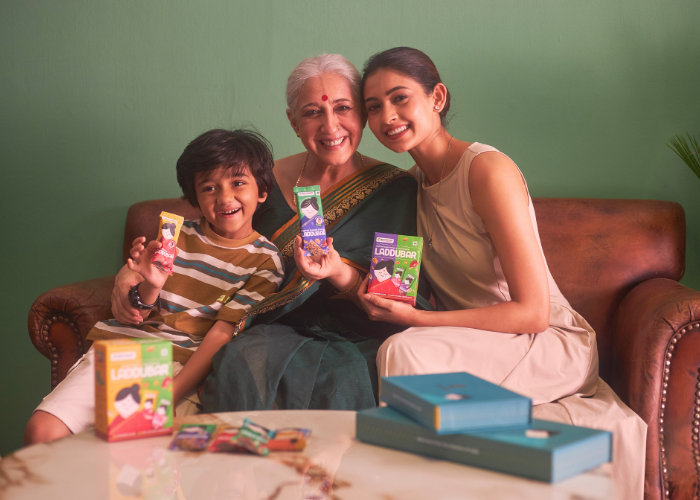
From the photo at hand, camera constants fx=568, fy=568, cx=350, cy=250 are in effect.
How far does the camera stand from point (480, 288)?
1654 millimetres

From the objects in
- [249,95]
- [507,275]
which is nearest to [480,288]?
[507,275]

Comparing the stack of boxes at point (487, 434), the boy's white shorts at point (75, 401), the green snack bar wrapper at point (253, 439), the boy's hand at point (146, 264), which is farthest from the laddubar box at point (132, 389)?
the boy's hand at point (146, 264)

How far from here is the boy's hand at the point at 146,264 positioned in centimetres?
145

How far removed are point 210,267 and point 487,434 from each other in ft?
3.65

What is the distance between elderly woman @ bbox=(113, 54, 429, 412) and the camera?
1.42 metres

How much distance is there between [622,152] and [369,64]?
1.07 meters

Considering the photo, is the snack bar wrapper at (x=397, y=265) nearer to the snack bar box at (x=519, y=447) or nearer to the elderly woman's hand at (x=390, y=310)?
the elderly woman's hand at (x=390, y=310)

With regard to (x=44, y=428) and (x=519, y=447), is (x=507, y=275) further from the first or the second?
(x=44, y=428)

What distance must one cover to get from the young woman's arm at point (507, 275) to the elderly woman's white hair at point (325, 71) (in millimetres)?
540

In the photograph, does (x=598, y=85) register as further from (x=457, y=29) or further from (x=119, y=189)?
(x=119, y=189)

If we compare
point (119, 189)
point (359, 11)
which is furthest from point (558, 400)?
point (119, 189)

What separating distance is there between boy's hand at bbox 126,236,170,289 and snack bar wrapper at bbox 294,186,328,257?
37cm

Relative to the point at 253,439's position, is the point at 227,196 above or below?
above

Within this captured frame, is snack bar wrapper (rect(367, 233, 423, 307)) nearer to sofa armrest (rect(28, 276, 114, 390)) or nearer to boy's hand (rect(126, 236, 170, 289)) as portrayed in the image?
boy's hand (rect(126, 236, 170, 289))
